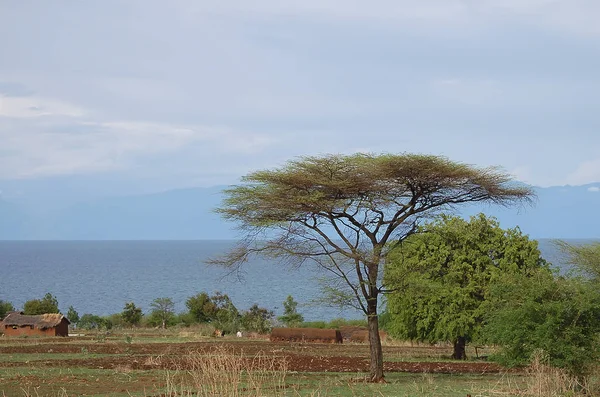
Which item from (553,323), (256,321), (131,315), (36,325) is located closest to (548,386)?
(553,323)

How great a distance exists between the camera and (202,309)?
53.8m

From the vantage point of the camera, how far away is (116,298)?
12044cm

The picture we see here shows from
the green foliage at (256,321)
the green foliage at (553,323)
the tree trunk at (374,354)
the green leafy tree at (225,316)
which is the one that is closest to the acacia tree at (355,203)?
the tree trunk at (374,354)

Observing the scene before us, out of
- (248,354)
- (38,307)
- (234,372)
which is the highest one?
(234,372)

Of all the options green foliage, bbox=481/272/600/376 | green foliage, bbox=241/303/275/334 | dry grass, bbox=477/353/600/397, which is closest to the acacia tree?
green foliage, bbox=481/272/600/376

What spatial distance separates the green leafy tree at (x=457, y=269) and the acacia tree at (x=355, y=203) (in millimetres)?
8574

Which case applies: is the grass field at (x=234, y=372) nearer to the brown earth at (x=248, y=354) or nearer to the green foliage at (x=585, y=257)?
the brown earth at (x=248, y=354)

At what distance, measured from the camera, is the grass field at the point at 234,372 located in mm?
15859

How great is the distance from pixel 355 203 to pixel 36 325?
25.6 m

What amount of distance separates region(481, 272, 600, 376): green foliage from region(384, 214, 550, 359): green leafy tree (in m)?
11.8

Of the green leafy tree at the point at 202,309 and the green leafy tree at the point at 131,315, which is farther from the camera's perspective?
the green leafy tree at the point at 202,309

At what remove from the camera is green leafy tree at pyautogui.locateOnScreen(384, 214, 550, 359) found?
3334cm

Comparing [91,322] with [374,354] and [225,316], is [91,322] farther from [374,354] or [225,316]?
[374,354]

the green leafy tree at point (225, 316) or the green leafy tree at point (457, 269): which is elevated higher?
the green leafy tree at point (457, 269)
